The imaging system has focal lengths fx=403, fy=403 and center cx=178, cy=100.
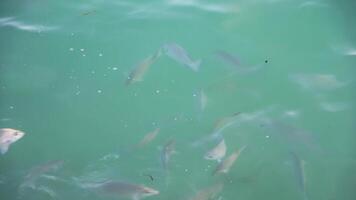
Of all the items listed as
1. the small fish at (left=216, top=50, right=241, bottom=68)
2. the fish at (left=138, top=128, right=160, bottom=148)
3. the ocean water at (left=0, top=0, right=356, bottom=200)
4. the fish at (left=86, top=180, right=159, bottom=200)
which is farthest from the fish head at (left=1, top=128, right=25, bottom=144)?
the small fish at (left=216, top=50, right=241, bottom=68)

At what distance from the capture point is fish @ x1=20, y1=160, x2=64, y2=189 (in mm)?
7489

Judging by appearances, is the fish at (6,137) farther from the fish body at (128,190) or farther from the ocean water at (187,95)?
the ocean water at (187,95)

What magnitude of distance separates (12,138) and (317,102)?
5.50 metres

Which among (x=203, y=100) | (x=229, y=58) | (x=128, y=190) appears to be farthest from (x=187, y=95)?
(x=128, y=190)

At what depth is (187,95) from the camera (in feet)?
26.6

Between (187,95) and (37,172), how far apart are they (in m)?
3.26

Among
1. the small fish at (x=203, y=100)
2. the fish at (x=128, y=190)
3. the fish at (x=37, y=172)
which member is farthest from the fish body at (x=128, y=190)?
the small fish at (x=203, y=100)

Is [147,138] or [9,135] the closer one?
[9,135]

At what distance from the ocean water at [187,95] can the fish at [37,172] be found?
0.09ft

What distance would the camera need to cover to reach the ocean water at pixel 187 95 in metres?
7.59

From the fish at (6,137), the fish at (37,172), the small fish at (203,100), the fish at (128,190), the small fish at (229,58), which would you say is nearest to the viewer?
the fish at (6,137)

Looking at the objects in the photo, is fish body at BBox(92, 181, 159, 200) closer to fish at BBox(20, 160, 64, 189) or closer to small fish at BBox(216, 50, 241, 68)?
fish at BBox(20, 160, 64, 189)

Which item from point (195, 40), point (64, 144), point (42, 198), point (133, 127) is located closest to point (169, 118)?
point (133, 127)

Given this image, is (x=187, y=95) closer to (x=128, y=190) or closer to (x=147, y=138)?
(x=147, y=138)
